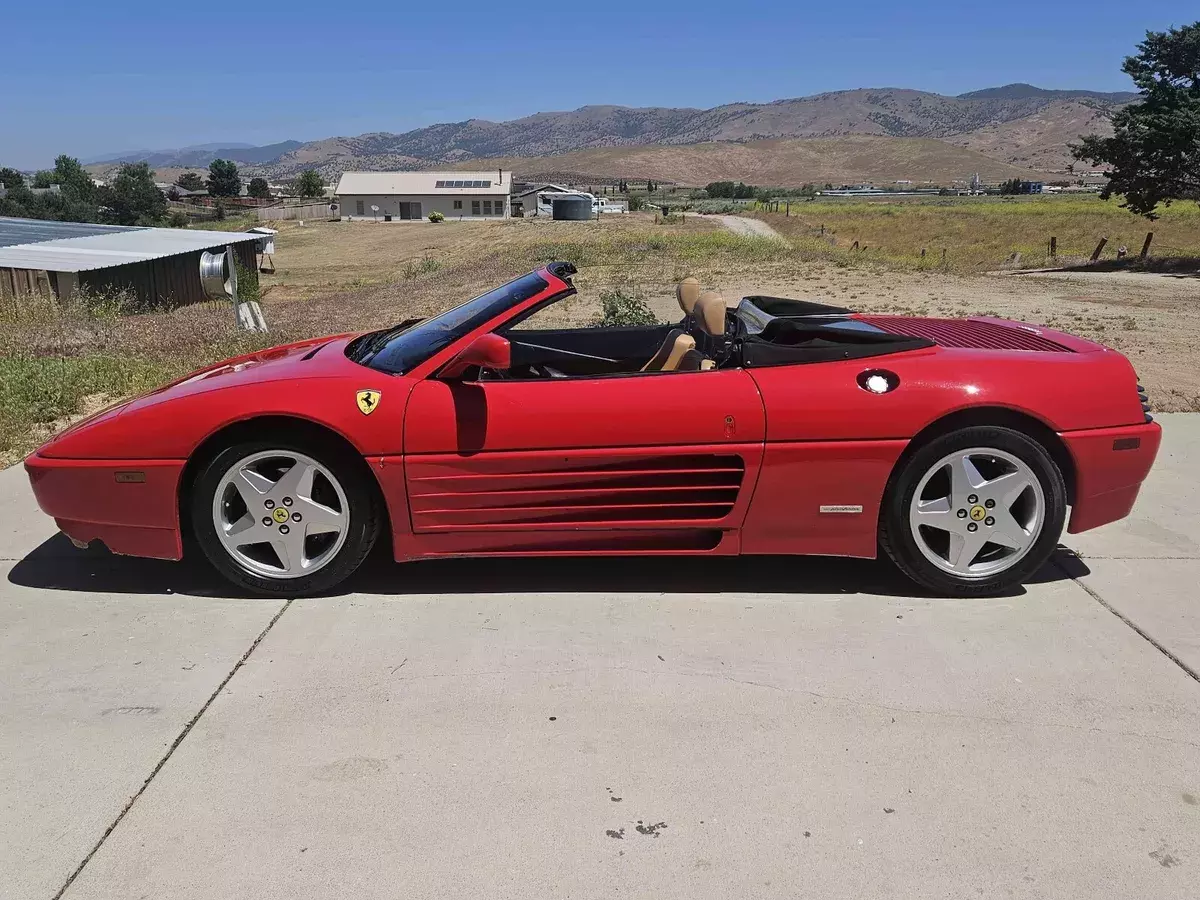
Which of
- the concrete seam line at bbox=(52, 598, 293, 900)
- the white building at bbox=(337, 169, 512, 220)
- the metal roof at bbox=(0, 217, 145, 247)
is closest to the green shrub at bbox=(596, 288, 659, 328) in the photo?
the concrete seam line at bbox=(52, 598, 293, 900)

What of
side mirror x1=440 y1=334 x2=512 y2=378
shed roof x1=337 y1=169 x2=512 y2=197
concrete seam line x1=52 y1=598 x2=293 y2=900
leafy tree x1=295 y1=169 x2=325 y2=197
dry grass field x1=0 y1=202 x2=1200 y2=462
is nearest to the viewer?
concrete seam line x1=52 y1=598 x2=293 y2=900

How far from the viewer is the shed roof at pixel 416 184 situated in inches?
3952

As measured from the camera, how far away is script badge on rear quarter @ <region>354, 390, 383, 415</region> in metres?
3.54

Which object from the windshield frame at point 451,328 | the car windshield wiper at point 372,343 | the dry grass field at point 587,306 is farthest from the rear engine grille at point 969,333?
the dry grass field at point 587,306

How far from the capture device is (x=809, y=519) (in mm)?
3621

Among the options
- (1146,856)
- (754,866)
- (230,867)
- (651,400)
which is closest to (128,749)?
(230,867)

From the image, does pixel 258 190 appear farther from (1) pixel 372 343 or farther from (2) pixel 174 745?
(2) pixel 174 745

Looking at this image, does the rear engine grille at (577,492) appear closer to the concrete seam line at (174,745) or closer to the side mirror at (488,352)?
the side mirror at (488,352)

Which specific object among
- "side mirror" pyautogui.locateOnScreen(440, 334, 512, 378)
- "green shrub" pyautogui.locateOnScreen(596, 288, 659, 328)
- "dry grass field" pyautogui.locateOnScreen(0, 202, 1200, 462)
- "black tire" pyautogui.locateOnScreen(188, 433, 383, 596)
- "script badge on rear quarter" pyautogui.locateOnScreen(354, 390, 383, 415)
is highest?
"side mirror" pyautogui.locateOnScreen(440, 334, 512, 378)

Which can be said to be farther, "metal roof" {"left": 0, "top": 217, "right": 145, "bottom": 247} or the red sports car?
"metal roof" {"left": 0, "top": 217, "right": 145, "bottom": 247}

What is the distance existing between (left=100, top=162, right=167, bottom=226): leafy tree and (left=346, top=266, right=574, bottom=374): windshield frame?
3818 inches

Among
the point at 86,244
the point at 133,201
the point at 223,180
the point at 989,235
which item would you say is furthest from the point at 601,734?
the point at 223,180

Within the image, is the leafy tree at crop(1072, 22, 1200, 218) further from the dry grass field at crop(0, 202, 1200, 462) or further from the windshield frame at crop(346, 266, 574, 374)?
the windshield frame at crop(346, 266, 574, 374)

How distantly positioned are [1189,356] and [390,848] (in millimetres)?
10854
